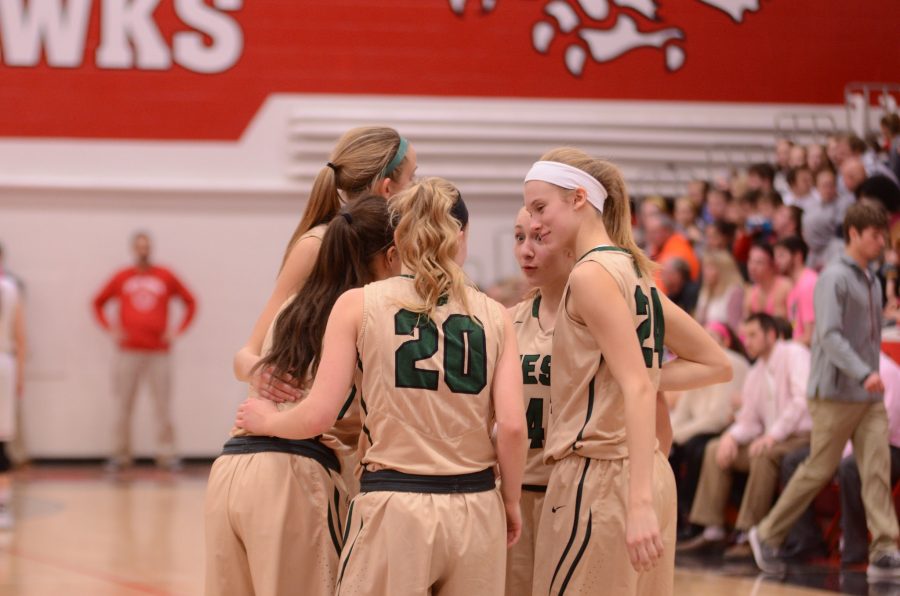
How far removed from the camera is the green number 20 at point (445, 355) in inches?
116

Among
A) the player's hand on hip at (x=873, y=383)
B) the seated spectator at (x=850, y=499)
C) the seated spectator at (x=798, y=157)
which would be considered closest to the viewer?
the player's hand on hip at (x=873, y=383)

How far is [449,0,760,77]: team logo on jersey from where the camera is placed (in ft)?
44.2

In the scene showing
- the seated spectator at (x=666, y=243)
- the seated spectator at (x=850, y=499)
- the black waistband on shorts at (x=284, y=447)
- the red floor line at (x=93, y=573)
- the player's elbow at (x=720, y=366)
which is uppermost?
the seated spectator at (x=666, y=243)

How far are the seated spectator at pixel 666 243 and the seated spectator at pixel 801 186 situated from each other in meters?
1.01

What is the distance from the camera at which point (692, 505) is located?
8.25 metres

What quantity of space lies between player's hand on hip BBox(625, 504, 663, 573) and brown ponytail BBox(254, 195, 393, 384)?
2.87 feet

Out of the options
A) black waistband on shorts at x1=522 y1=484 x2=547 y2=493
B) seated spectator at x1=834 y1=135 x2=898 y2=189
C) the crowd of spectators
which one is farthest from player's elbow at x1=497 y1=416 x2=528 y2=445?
seated spectator at x1=834 y1=135 x2=898 y2=189

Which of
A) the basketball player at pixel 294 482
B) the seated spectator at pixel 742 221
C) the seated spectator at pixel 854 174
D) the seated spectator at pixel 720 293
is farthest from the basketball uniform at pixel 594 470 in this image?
the seated spectator at pixel 742 221

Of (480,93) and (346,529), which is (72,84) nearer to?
(480,93)

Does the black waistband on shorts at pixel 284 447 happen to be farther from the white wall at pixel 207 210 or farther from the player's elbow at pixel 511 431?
the white wall at pixel 207 210

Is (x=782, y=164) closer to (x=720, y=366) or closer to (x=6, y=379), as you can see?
(x=6, y=379)

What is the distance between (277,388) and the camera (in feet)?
10.6

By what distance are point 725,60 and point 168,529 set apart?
8.12 m

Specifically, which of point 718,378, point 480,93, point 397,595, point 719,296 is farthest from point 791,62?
point 397,595
